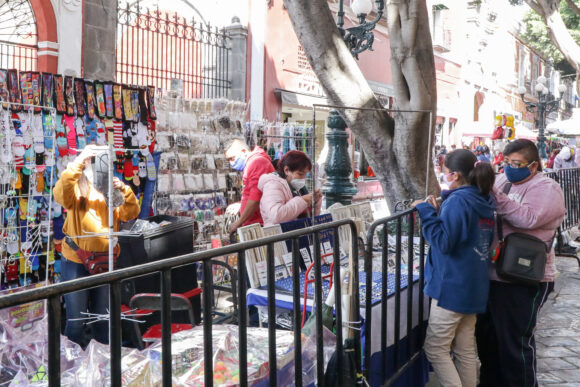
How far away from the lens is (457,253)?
3.29 m

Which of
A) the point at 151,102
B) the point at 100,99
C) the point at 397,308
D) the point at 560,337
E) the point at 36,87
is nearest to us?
the point at 397,308

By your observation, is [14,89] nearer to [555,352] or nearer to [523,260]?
[523,260]

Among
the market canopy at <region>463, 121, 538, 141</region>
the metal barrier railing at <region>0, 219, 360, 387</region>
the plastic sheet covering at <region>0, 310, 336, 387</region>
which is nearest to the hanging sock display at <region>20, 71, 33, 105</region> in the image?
the plastic sheet covering at <region>0, 310, 336, 387</region>

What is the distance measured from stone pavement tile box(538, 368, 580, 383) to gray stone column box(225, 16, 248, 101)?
10.2 m

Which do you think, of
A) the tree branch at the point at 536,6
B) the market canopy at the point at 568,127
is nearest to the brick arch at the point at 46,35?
the tree branch at the point at 536,6

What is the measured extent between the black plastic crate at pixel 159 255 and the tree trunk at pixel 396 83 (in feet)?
6.59

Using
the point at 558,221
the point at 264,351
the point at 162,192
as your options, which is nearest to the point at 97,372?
the point at 264,351

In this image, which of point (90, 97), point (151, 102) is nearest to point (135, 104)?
point (151, 102)

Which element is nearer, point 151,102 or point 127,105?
point 127,105

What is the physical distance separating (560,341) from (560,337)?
4.9 inches

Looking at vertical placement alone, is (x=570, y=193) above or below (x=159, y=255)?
above

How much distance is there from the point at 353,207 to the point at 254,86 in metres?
9.03

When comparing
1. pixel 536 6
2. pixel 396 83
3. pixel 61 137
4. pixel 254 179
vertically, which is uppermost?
pixel 536 6

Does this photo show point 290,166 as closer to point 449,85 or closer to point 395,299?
point 395,299
